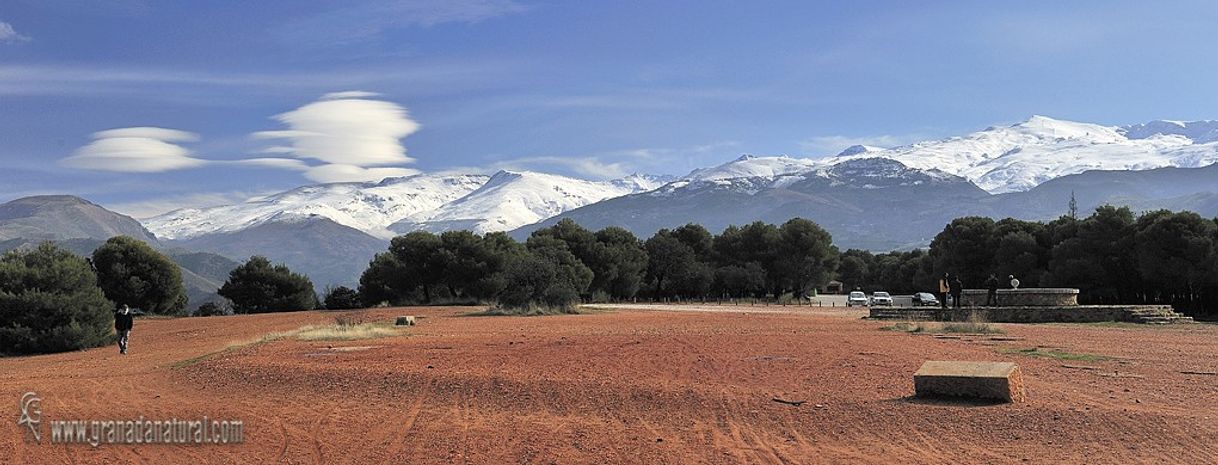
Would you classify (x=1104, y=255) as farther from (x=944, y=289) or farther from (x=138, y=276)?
(x=138, y=276)

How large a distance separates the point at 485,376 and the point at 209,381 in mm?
4531

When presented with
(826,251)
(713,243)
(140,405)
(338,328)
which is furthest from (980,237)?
(140,405)

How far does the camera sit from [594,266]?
2874 inches

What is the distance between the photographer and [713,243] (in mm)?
88375

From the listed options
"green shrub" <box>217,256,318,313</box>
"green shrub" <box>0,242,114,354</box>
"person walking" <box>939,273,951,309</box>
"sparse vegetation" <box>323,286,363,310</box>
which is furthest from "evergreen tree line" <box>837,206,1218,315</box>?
"green shrub" <box>0,242,114,354</box>

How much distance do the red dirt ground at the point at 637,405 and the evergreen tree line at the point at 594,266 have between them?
25889 mm

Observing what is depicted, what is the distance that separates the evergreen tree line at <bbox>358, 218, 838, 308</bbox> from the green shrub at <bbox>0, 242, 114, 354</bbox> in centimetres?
1792

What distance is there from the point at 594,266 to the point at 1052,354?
185ft

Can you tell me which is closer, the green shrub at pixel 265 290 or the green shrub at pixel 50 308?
the green shrub at pixel 50 308

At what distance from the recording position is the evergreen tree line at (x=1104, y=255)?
47344mm

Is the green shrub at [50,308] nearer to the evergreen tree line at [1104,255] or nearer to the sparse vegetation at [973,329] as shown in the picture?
the sparse vegetation at [973,329]

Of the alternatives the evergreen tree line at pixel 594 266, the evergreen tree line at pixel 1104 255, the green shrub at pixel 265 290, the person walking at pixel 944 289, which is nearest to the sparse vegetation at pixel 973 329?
the person walking at pixel 944 289

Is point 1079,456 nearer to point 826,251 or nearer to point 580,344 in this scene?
point 580,344

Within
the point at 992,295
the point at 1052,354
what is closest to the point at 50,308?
the point at 1052,354
